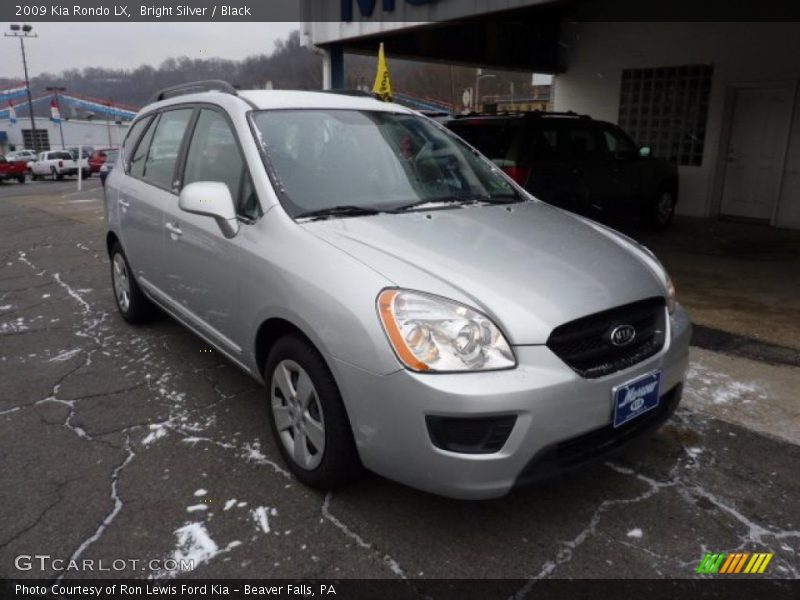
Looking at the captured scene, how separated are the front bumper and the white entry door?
352 inches

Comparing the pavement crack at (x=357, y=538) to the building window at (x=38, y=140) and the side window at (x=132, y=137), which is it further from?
the building window at (x=38, y=140)

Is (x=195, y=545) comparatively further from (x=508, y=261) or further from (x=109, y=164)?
(x=109, y=164)

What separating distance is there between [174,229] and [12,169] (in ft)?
107

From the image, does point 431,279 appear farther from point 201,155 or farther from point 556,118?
point 556,118

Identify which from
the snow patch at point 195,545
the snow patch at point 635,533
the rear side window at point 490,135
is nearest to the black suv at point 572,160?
the rear side window at point 490,135

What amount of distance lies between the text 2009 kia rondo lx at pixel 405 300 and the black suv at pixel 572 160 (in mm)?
3350

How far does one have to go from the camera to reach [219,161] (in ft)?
10.7

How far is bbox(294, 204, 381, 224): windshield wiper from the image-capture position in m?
2.71

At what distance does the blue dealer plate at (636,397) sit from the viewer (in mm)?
2233

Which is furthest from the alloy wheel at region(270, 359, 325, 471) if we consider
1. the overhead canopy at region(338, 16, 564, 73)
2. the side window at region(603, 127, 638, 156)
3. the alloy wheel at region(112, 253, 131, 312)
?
the overhead canopy at region(338, 16, 564, 73)

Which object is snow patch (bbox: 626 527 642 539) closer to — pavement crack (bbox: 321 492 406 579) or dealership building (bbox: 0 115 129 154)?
pavement crack (bbox: 321 492 406 579)

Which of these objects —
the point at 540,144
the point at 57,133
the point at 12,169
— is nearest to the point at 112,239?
the point at 540,144

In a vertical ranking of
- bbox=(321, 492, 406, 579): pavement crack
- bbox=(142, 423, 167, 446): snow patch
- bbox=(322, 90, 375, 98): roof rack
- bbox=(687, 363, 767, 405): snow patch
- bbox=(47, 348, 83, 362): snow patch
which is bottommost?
bbox=(47, 348, 83, 362): snow patch
